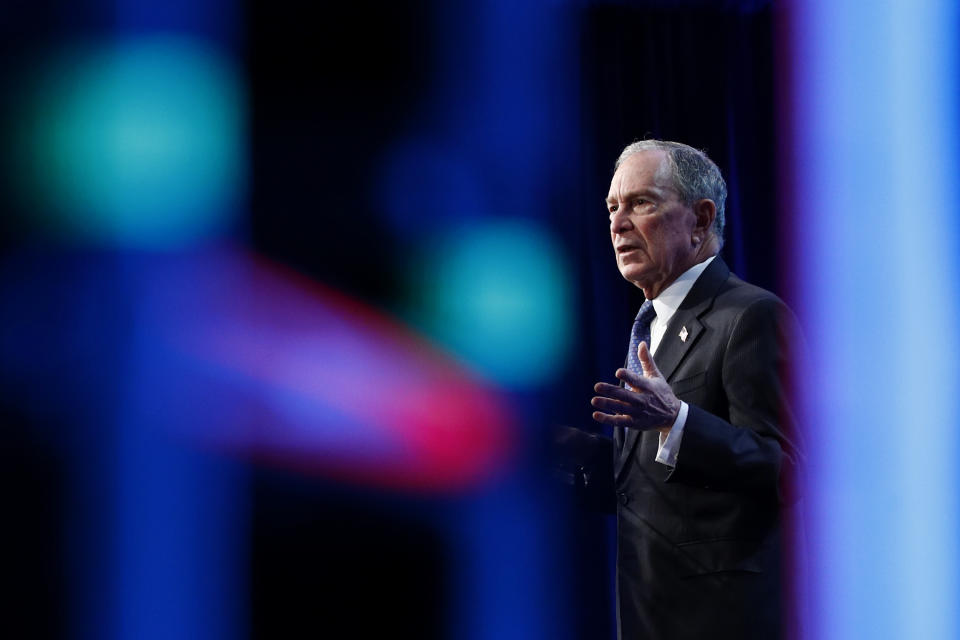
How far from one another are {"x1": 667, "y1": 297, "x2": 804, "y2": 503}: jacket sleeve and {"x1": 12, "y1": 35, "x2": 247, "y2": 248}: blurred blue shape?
4.21ft

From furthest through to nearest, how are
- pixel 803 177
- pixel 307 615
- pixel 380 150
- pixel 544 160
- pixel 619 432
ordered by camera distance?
pixel 803 177 < pixel 544 160 < pixel 380 150 < pixel 307 615 < pixel 619 432

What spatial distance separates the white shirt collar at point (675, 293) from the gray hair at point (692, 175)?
99 mm

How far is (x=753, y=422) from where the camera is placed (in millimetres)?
1313

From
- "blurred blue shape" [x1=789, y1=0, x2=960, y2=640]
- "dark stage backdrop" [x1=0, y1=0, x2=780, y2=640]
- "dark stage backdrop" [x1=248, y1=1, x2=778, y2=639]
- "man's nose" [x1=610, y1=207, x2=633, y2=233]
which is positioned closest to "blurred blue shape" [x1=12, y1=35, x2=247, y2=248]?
"dark stage backdrop" [x1=0, y1=0, x2=780, y2=640]

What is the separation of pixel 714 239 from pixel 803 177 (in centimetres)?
110

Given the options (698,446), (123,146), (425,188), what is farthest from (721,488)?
(123,146)

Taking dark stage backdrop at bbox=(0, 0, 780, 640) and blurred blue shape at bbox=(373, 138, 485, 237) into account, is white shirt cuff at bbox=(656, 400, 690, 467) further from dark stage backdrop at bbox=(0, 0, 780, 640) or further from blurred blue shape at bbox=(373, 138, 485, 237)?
blurred blue shape at bbox=(373, 138, 485, 237)

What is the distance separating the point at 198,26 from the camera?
2.09 metres

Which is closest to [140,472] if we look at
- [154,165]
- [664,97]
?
[154,165]

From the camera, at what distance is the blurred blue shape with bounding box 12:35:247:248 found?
1.97 meters

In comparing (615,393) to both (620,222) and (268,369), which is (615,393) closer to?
(620,222)

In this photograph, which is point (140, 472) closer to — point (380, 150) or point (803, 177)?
point (380, 150)

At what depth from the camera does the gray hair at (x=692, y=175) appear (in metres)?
1.58

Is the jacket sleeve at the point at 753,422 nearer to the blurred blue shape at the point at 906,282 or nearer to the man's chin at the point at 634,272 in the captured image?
the blurred blue shape at the point at 906,282
